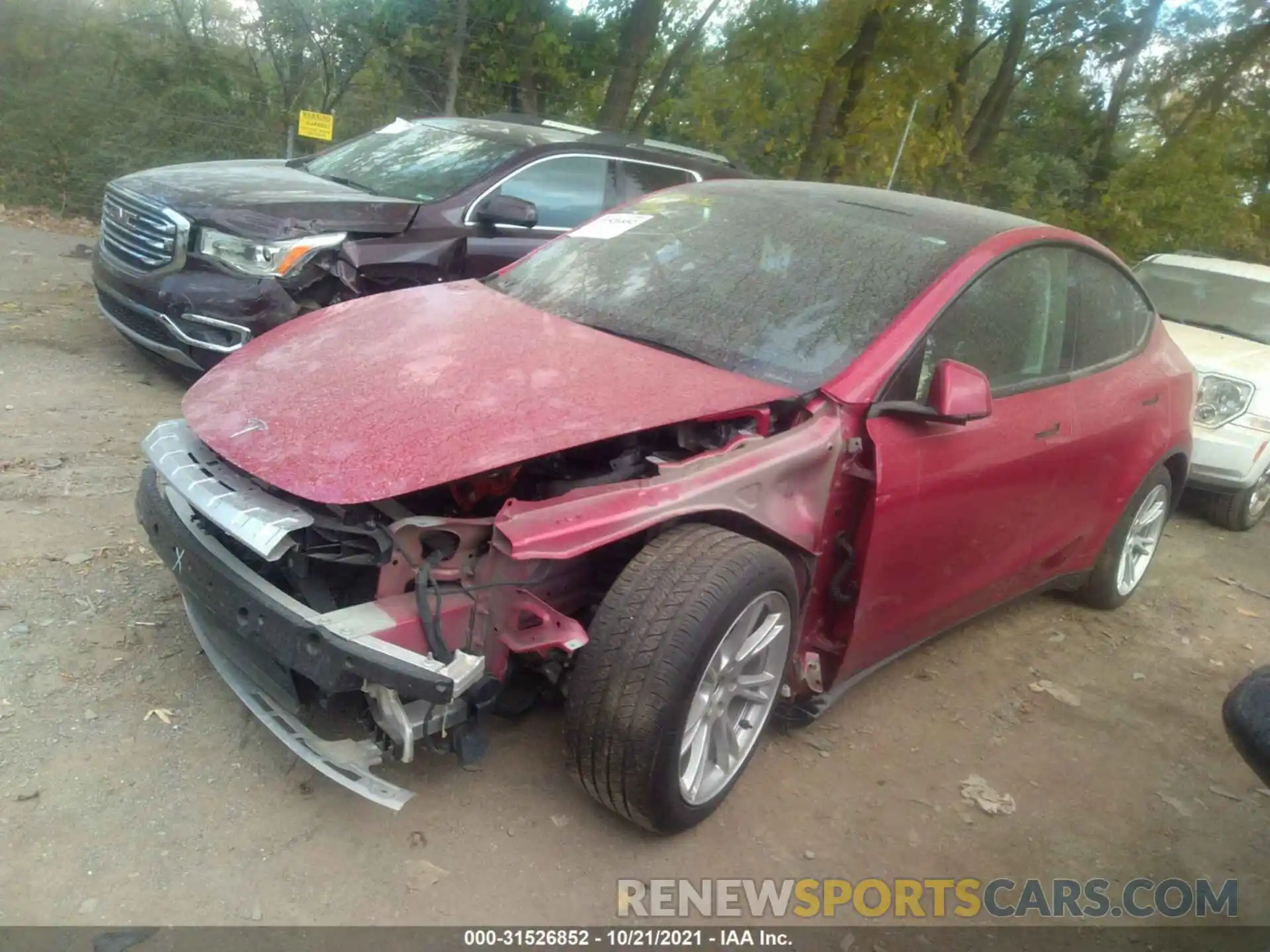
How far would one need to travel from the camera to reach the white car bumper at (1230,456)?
6.40 metres

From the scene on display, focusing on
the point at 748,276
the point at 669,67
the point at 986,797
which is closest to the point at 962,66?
the point at 669,67

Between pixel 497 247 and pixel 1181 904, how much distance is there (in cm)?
480

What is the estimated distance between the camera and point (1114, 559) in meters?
4.72

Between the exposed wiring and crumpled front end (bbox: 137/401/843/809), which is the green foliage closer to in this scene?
crumpled front end (bbox: 137/401/843/809)

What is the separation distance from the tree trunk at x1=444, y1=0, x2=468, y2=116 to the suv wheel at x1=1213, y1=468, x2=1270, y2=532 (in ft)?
26.1

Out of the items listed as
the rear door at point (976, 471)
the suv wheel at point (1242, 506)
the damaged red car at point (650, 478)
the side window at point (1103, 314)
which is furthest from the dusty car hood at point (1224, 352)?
the rear door at point (976, 471)

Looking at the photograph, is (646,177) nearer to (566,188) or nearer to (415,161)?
(566,188)

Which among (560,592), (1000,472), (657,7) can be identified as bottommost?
(560,592)

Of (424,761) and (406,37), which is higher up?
(406,37)

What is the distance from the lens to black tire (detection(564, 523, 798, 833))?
2.57 metres

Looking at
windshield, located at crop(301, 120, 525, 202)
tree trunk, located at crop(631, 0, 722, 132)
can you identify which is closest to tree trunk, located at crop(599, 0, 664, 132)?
tree trunk, located at crop(631, 0, 722, 132)

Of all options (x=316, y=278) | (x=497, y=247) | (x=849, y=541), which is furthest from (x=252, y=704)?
(x=497, y=247)

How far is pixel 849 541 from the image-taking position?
122 inches

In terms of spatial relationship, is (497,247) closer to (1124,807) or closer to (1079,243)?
(1079,243)
